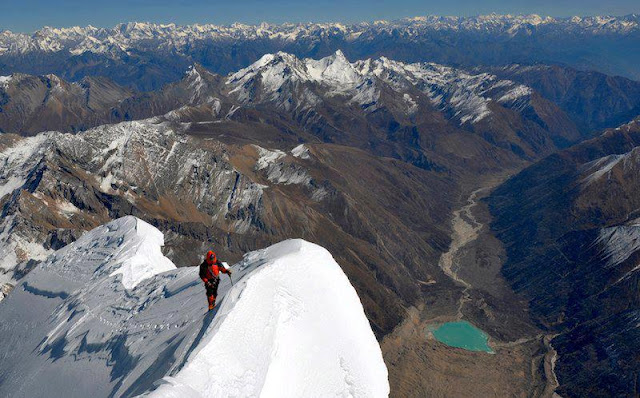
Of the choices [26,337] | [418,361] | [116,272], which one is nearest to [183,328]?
[116,272]

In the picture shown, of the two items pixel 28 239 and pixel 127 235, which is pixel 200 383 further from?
pixel 28 239

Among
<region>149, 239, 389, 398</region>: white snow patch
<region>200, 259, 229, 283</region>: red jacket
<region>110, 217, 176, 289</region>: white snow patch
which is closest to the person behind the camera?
<region>149, 239, 389, 398</region>: white snow patch

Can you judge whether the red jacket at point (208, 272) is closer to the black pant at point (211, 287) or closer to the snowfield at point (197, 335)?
the black pant at point (211, 287)

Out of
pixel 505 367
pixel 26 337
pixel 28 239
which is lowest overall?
pixel 505 367

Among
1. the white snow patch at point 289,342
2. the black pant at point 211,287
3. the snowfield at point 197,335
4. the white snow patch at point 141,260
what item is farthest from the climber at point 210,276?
the white snow patch at point 141,260

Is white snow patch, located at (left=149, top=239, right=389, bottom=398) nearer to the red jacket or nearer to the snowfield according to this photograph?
the snowfield

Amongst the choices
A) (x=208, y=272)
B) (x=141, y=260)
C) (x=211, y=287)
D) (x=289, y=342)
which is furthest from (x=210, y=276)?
(x=141, y=260)

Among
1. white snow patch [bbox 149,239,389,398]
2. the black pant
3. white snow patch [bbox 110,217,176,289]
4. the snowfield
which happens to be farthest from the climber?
white snow patch [bbox 110,217,176,289]

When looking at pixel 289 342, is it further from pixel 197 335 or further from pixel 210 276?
pixel 210 276
